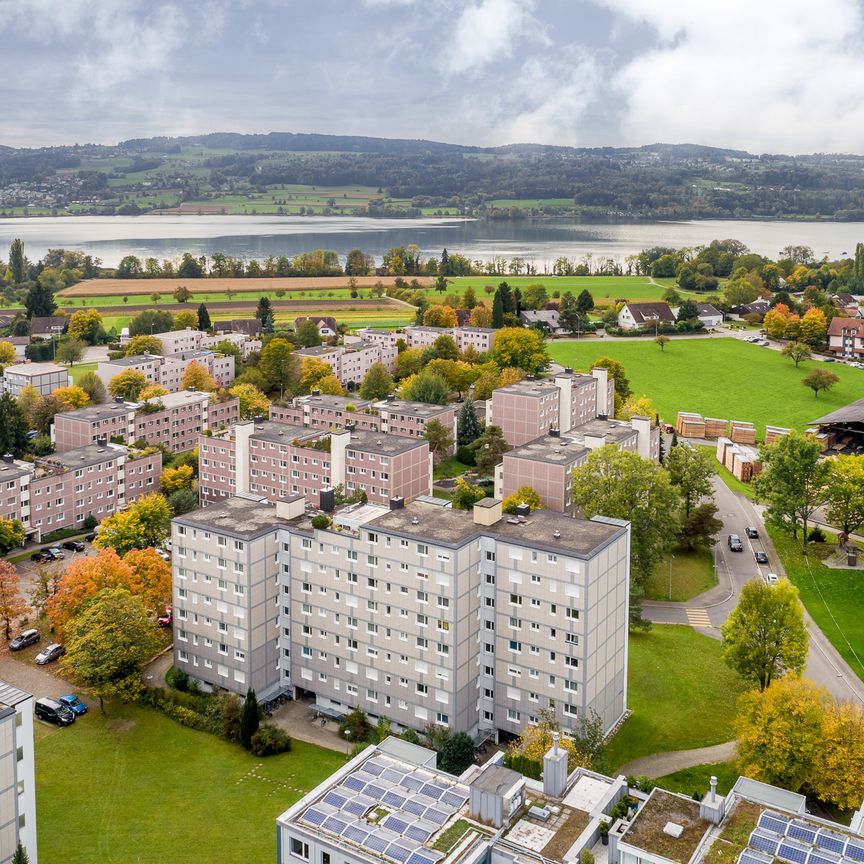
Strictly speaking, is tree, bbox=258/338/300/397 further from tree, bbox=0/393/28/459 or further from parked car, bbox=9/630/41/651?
parked car, bbox=9/630/41/651

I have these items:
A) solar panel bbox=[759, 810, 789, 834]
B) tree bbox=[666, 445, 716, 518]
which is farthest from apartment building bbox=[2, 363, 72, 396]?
solar panel bbox=[759, 810, 789, 834]

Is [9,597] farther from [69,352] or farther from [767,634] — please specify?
[69,352]

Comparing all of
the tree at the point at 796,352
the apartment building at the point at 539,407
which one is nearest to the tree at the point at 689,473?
the apartment building at the point at 539,407

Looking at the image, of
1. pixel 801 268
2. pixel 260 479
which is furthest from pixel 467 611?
pixel 801 268

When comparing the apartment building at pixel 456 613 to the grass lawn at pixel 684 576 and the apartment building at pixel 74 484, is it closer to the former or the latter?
the grass lawn at pixel 684 576

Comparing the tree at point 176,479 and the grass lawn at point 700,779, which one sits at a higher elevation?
the tree at point 176,479
